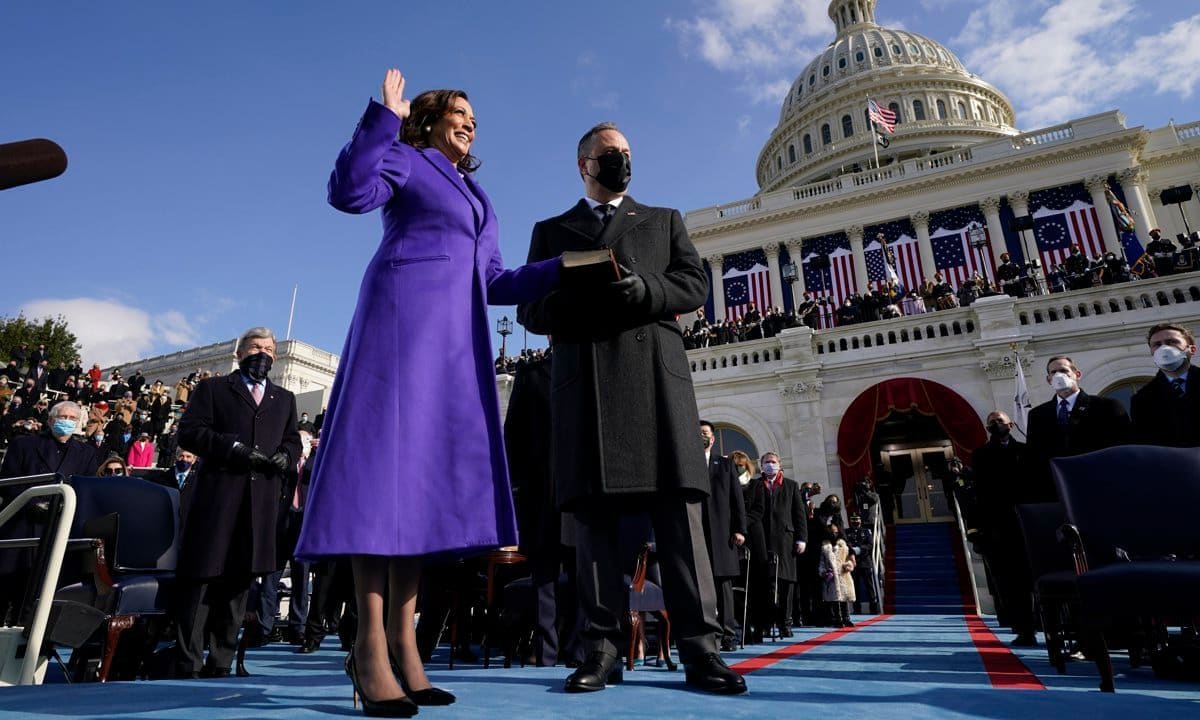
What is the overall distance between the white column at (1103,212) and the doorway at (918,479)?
572 inches

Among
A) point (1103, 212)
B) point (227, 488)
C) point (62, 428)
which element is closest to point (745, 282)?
point (1103, 212)

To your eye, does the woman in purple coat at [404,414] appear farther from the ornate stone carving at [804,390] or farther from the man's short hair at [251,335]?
the ornate stone carving at [804,390]

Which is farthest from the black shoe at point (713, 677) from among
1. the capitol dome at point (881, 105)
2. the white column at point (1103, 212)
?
the capitol dome at point (881, 105)

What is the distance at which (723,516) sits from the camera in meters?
6.05

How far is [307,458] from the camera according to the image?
7816 millimetres

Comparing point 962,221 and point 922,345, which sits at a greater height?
point 962,221

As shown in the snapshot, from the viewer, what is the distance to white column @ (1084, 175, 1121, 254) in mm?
29641

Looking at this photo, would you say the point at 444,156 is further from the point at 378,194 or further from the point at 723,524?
the point at 723,524

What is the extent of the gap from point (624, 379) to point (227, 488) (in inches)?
113

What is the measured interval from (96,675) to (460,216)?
3.95 metres

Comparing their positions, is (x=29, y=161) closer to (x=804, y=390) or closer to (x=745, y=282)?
(x=804, y=390)

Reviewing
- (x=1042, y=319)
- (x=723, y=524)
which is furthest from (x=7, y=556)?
(x=1042, y=319)

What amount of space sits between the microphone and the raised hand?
4.81 ft

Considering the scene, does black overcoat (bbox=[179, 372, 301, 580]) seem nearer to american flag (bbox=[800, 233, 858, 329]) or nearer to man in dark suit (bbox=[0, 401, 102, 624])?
man in dark suit (bbox=[0, 401, 102, 624])
